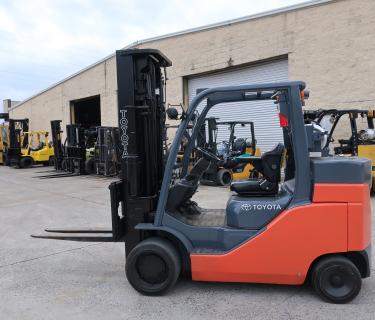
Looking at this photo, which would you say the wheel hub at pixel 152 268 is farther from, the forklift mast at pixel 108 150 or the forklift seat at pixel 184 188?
the forklift mast at pixel 108 150

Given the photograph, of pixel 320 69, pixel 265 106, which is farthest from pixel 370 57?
pixel 265 106

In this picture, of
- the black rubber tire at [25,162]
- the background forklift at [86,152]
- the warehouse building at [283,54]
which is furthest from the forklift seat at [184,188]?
the black rubber tire at [25,162]

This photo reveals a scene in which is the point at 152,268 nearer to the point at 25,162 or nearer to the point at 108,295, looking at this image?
the point at 108,295

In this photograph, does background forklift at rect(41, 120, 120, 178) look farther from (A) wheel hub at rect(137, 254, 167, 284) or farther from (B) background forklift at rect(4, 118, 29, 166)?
(A) wheel hub at rect(137, 254, 167, 284)

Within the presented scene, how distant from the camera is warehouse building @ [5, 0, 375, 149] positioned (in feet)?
41.5

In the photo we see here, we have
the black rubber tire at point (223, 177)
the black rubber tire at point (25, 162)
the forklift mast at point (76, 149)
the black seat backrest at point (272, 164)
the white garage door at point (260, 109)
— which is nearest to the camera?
the black seat backrest at point (272, 164)

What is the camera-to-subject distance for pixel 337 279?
12.1 feet

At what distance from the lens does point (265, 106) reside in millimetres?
15516

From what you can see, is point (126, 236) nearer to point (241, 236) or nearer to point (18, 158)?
point (241, 236)

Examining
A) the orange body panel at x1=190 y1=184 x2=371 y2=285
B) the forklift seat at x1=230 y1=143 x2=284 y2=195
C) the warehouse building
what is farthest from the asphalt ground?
the warehouse building

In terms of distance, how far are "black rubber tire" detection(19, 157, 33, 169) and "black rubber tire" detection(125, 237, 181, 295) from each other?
20101 mm

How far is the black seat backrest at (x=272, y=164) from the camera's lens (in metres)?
4.07

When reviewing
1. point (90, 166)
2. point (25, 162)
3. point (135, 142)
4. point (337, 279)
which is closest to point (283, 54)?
point (90, 166)

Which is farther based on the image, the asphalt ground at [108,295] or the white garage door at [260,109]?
the white garage door at [260,109]
